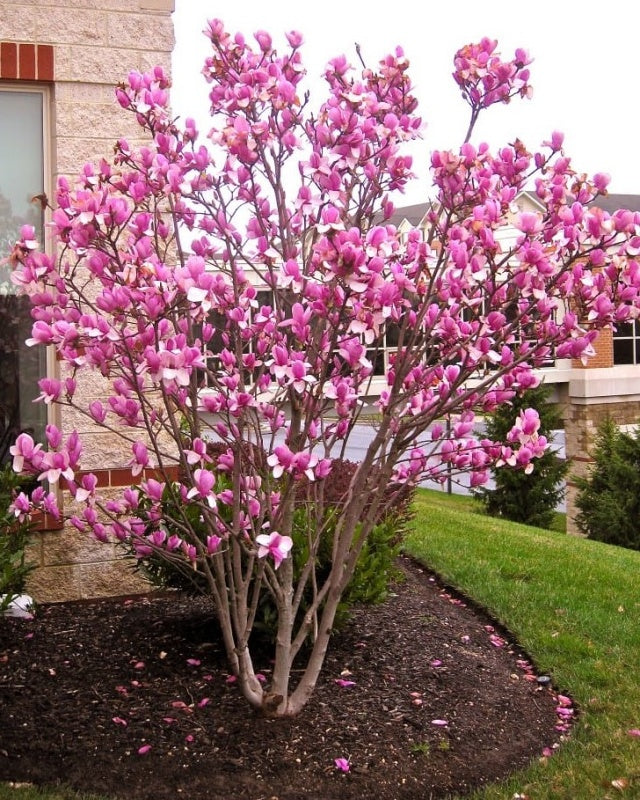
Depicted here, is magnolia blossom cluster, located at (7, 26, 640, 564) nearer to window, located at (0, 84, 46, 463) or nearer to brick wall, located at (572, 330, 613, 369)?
window, located at (0, 84, 46, 463)

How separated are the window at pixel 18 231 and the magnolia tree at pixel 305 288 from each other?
1850mm

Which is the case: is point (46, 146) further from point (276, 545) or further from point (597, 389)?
point (597, 389)

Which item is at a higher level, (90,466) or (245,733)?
(90,466)

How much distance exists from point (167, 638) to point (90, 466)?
1.27 metres

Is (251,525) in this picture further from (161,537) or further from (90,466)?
(90,466)

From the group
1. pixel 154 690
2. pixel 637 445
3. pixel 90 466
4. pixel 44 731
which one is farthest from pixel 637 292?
pixel 637 445

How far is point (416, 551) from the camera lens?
6.77 metres

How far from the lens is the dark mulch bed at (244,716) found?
3.23 meters

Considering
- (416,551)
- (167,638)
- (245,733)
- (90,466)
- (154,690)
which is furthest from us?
(416,551)

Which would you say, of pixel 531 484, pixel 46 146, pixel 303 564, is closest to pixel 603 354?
pixel 531 484

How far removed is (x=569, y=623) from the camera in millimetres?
5145

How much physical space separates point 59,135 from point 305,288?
283 cm

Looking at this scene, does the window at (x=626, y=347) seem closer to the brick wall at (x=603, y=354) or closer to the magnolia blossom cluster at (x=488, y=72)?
the brick wall at (x=603, y=354)

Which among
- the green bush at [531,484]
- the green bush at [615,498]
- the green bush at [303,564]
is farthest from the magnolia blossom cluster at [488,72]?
the green bush at [531,484]
